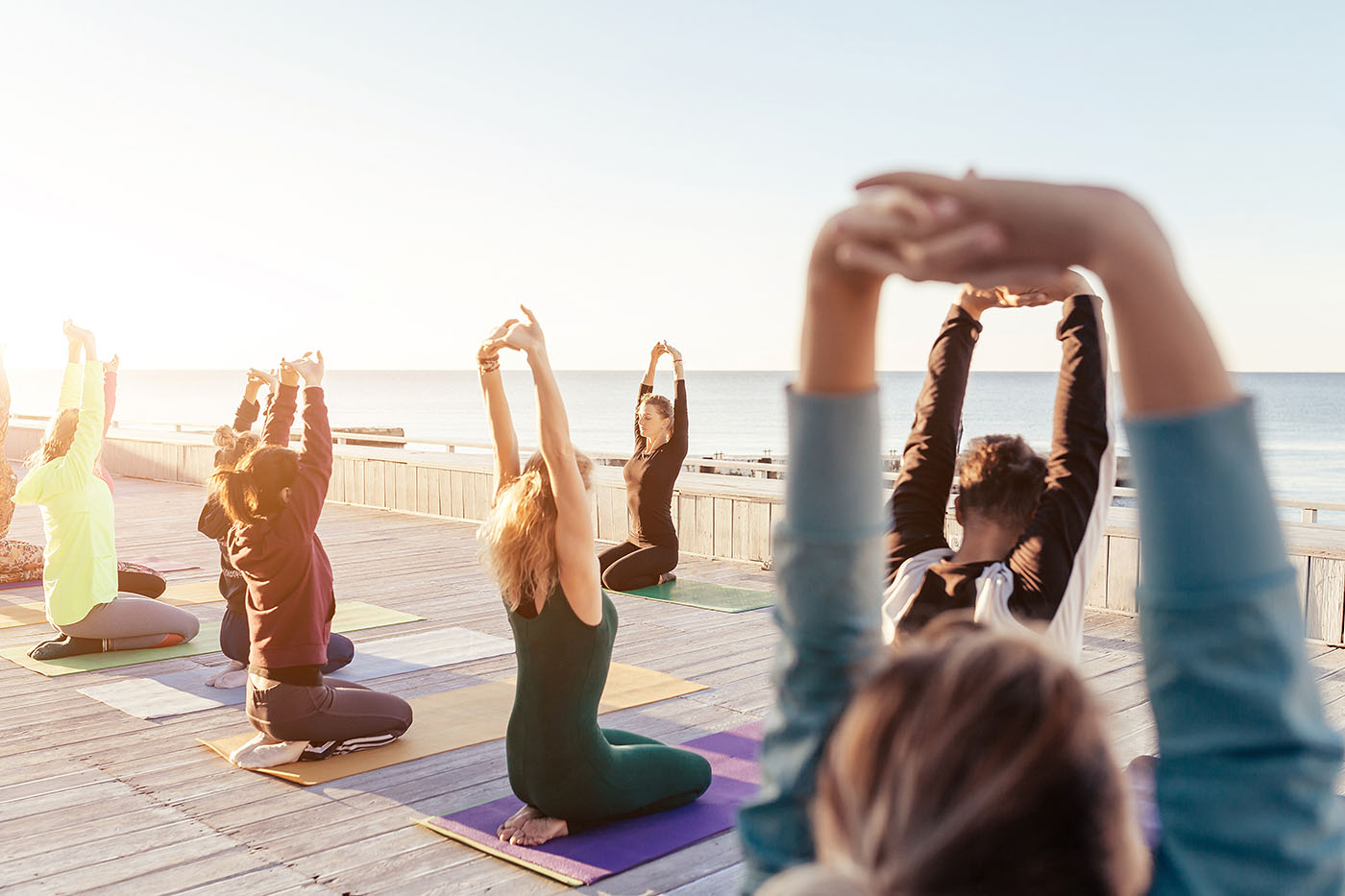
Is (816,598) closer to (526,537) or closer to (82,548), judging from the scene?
(526,537)

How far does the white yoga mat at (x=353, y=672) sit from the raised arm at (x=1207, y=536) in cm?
471

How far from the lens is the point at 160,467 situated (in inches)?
561

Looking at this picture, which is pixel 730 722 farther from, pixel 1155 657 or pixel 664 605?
pixel 1155 657

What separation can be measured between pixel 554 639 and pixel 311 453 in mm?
1345

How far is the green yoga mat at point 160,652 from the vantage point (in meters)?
5.27

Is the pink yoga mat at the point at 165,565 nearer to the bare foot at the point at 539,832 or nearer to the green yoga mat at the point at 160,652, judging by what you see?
the green yoga mat at the point at 160,652

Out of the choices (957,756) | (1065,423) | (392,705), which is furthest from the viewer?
(392,705)

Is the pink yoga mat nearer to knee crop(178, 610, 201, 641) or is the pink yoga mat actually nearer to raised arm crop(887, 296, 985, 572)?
knee crop(178, 610, 201, 641)

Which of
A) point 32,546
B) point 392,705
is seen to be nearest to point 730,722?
point 392,705

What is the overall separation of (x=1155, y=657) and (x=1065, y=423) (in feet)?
2.97

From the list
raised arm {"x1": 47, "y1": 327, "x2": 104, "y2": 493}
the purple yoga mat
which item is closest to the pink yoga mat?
raised arm {"x1": 47, "y1": 327, "x2": 104, "y2": 493}

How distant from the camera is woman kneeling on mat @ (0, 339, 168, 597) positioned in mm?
5453

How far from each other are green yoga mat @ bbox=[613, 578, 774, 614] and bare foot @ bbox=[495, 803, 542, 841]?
10.9 feet

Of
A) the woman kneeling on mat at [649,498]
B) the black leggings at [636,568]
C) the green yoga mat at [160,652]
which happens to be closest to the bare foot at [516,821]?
the green yoga mat at [160,652]
